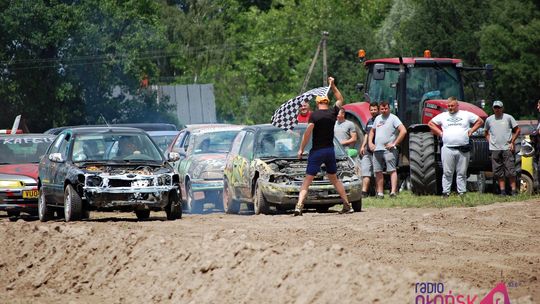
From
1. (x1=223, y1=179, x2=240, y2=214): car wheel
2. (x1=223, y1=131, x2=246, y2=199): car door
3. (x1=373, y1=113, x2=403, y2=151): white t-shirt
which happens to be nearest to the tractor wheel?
(x1=373, y1=113, x2=403, y2=151): white t-shirt

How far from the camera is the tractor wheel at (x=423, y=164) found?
21.8 metres

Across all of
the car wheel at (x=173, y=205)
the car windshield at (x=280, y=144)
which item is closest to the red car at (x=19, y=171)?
the car wheel at (x=173, y=205)

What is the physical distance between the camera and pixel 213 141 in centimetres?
2350

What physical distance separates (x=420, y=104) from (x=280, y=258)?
531 inches

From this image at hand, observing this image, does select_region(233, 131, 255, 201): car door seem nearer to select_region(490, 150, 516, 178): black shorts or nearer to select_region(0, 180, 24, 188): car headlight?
select_region(0, 180, 24, 188): car headlight

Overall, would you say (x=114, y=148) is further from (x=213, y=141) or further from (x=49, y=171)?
(x=213, y=141)

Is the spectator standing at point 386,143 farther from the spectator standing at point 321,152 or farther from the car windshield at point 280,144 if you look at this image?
the spectator standing at point 321,152

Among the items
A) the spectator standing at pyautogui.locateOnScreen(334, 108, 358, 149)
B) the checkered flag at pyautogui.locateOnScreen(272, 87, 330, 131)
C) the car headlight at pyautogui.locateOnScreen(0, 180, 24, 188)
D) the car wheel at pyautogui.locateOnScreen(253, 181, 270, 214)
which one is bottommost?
the car wheel at pyautogui.locateOnScreen(253, 181, 270, 214)

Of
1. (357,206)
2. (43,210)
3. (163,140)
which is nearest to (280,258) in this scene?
(357,206)

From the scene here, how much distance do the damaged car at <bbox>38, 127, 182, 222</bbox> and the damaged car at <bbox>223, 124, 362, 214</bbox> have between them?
1.38 m

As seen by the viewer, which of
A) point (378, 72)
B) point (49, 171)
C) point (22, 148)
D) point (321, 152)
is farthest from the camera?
point (378, 72)

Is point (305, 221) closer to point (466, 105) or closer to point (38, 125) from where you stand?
point (466, 105)

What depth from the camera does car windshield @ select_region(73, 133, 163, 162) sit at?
18.5 meters

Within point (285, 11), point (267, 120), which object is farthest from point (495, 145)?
point (285, 11)
